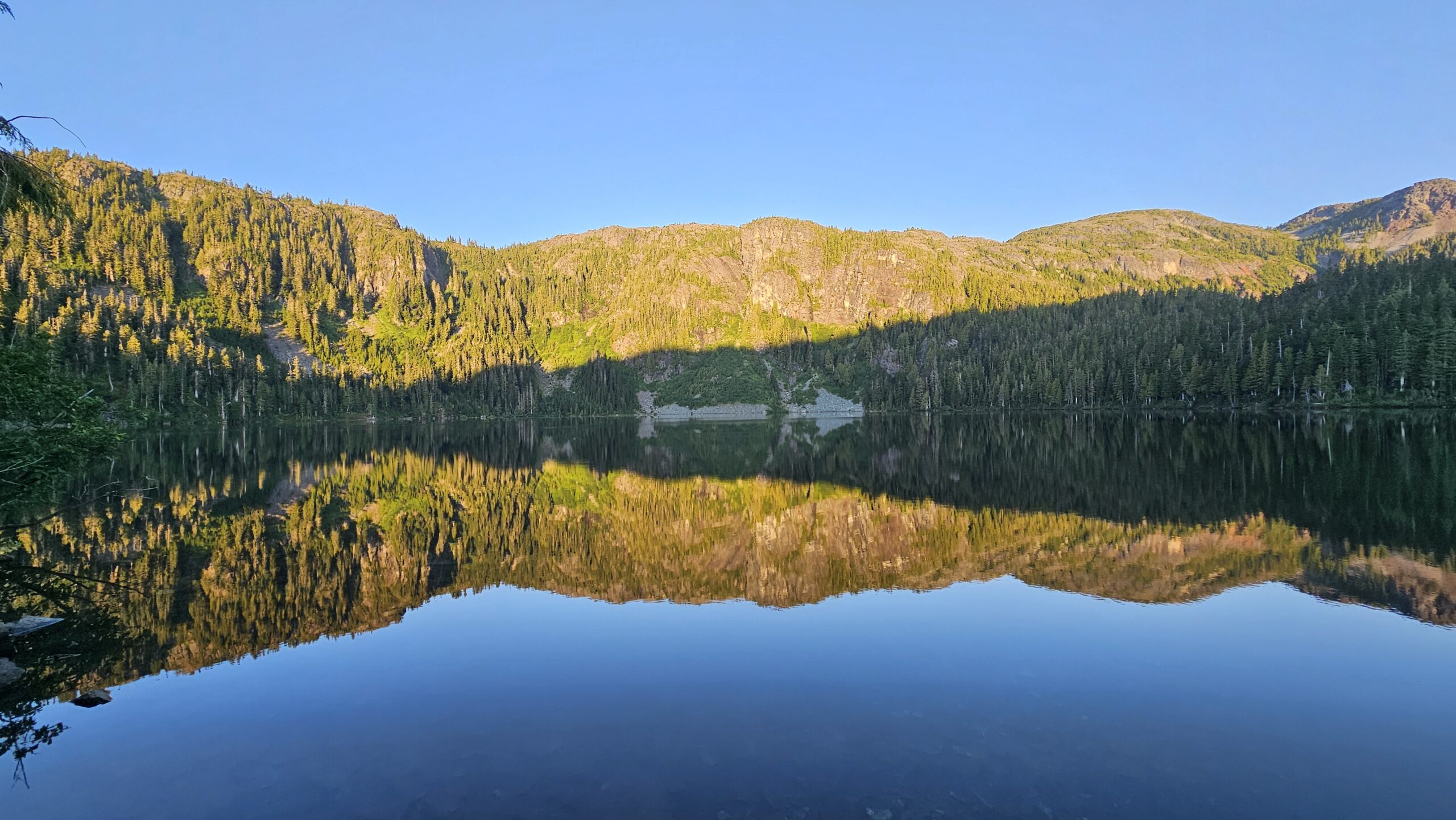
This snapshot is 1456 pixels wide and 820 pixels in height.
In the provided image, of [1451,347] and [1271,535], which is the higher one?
[1451,347]

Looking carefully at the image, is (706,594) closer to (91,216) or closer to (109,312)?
(109,312)

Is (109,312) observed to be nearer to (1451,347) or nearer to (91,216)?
(91,216)

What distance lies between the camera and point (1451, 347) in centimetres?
9719

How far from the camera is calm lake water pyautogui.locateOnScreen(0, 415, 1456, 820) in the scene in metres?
9.92

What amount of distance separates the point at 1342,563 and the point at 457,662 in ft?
81.9

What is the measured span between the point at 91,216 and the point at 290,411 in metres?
99.8

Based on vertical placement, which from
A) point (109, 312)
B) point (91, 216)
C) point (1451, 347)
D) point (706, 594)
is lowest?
point (706, 594)

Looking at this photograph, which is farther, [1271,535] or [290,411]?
[290,411]

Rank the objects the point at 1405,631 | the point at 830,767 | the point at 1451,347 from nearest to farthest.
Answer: the point at 830,767
the point at 1405,631
the point at 1451,347

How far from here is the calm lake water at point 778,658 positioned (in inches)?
391

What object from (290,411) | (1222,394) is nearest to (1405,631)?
(1222,394)

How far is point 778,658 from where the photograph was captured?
15.4 metres

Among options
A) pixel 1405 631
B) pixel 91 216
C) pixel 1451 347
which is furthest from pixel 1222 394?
pixel 91 216

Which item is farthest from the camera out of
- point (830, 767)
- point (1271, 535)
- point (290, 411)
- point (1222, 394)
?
point (290, 411)
